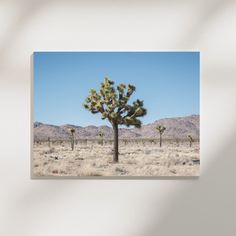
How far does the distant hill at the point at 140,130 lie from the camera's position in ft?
10.5

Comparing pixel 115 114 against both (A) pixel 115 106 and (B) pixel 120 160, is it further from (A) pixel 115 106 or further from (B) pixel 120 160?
(B) pixel 120 160

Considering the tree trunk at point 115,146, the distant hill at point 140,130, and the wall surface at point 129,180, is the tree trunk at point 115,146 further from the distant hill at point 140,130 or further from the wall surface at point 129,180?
the wall surface at point 129,180

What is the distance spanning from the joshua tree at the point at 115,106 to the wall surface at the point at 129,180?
1.05ft

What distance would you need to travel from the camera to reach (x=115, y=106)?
3.27 m

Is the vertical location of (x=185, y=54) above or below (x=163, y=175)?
above

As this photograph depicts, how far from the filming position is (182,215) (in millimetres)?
3262

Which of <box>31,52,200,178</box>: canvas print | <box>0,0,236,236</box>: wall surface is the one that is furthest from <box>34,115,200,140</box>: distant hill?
<box>0,0,236,236</box>: wall surface

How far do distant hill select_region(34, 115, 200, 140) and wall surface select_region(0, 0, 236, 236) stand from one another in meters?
0.11

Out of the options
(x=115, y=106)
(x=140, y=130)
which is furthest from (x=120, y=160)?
(x=115, y=106)

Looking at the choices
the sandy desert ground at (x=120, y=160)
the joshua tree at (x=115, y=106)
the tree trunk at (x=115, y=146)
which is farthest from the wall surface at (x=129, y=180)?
the joshua tree at (x=115, y=106)

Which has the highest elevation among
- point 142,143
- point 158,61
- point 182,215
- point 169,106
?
point 158,61
